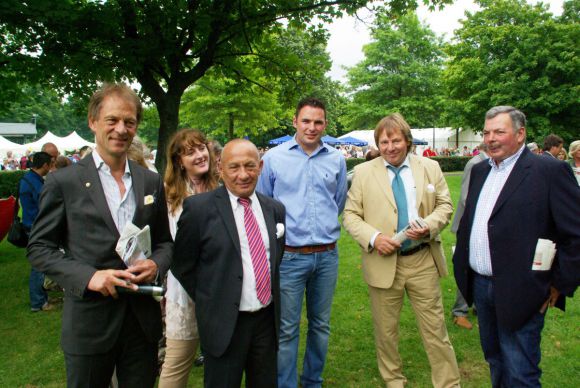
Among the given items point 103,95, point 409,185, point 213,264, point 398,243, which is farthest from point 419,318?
point 103,95

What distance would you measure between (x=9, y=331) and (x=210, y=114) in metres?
20.4

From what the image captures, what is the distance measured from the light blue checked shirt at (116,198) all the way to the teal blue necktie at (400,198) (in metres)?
2.25

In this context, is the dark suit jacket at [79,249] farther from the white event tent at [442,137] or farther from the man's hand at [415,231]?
the white event tent at [442,137]

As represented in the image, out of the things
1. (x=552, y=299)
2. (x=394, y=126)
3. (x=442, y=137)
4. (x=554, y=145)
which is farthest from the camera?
(x=442, y=137)

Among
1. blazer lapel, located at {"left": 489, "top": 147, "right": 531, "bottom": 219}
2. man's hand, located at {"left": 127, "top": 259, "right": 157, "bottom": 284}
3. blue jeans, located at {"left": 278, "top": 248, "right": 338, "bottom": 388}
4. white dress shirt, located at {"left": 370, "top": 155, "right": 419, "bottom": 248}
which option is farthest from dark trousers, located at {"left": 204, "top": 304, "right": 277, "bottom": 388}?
blazer lapel, located at {"left": 489, "top": 147, "right": 531, "bottom": 219}

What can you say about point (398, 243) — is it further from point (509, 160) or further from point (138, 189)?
point (138, 189)

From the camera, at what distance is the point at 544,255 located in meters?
2.80

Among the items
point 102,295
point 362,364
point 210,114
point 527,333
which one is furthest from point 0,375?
point 210,114

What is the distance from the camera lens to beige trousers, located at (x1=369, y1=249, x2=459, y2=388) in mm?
3518

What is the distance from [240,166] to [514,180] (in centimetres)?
192

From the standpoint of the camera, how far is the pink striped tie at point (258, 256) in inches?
102

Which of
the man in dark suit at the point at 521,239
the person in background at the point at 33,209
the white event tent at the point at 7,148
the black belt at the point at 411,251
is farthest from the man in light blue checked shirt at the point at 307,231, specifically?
the white event tent at the point at 7,148

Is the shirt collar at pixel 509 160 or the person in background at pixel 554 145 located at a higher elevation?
the person in background at pixel 554 145

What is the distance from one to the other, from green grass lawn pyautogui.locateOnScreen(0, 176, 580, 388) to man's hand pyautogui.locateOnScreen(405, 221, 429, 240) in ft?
5.01
